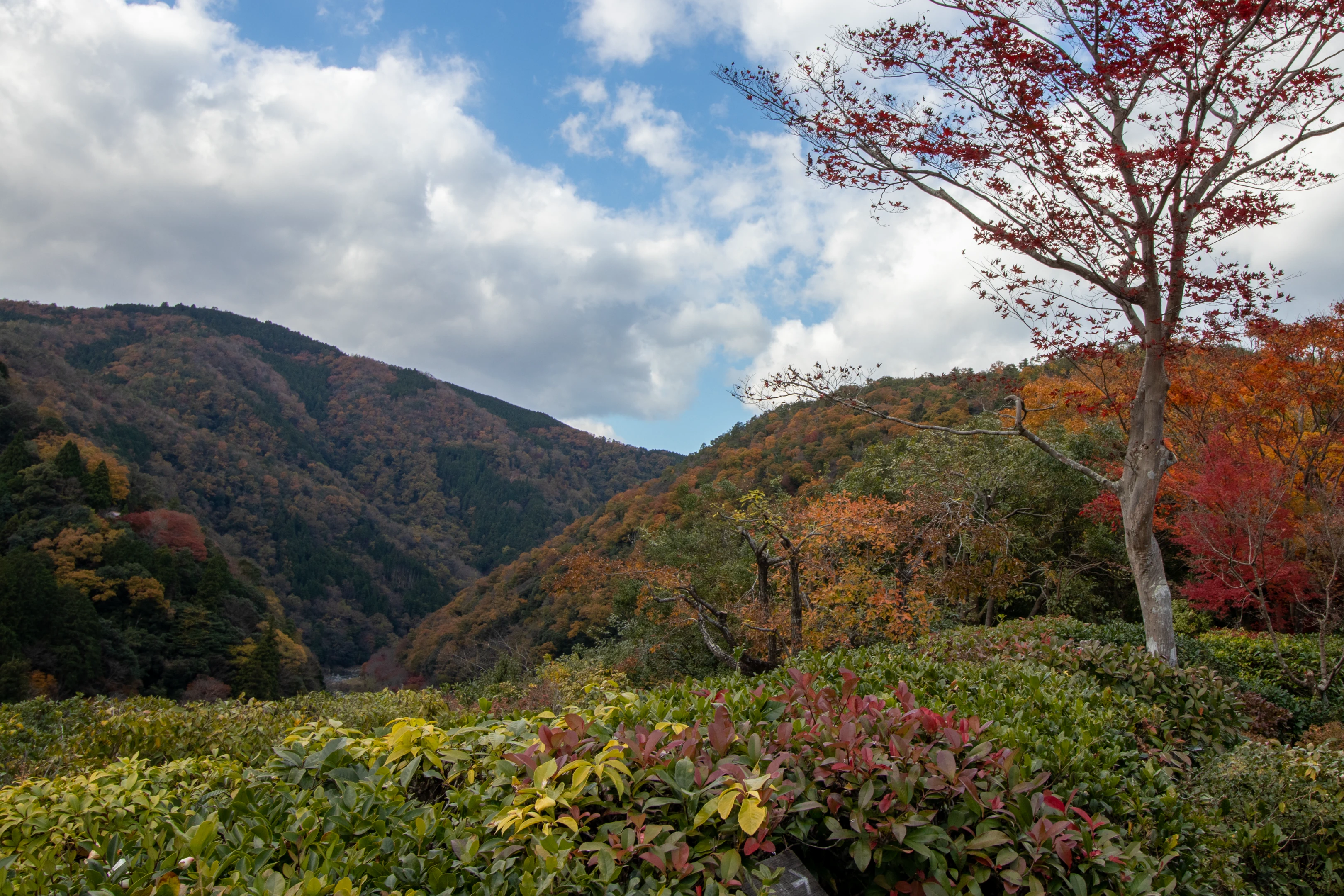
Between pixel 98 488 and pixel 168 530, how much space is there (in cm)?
357

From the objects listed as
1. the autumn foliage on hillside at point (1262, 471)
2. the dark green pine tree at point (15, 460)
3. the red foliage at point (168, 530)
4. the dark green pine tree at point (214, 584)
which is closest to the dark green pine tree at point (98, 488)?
the red foliage at point (168, 530)

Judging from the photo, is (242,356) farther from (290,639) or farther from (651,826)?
(651,826)

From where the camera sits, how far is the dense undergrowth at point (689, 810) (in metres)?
1.80

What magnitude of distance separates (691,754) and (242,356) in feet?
331

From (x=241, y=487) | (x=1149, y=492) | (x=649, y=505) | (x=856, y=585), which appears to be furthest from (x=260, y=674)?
(x=241, y=487)

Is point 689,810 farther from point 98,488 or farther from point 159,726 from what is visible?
point 98,488

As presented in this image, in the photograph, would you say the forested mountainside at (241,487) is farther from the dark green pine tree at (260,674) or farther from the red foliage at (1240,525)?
the red foliage at (1240,525)

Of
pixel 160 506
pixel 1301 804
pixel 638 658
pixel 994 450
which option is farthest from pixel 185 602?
pixel 1301 804

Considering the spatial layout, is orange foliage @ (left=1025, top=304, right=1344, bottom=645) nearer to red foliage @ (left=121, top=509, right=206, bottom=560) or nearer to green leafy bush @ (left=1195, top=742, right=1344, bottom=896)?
green leafy bush @ (left=1195, top=742, right=1344, bottom=896)

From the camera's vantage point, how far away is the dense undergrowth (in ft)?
5.91

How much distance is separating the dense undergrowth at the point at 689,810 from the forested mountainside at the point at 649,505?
1583cm

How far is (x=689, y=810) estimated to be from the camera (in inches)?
76.2

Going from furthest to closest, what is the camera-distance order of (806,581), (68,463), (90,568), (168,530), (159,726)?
(168,530) → (68,463) → (90,568) → (806,581) → (159,726)

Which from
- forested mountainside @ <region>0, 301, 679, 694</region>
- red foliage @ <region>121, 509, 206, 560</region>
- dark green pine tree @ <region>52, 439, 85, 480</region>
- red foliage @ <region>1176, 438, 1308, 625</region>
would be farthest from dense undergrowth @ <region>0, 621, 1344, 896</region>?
dark green pine tree @ <region>52, 439, 85, 480</region>
